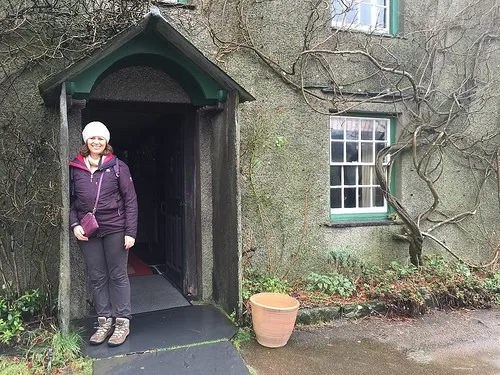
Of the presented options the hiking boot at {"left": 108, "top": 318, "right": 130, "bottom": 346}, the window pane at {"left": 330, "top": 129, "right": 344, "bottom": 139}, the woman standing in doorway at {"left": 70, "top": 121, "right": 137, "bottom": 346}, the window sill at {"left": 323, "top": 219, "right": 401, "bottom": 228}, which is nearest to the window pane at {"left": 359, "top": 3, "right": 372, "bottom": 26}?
the window pane at {"left": 330, "top": 129, "right": 344, "bottom": 139}

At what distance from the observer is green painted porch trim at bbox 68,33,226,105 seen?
4129 mm

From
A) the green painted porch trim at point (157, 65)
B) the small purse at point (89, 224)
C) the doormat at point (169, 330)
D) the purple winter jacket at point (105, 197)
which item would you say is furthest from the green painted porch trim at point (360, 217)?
the small purse at point (89, 224)

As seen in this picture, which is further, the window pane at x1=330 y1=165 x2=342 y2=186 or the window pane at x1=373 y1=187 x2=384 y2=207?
the window pane at x1=373 y1=187 x2=384 y2=207

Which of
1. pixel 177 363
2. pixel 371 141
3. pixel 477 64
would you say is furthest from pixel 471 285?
pixel 177 363

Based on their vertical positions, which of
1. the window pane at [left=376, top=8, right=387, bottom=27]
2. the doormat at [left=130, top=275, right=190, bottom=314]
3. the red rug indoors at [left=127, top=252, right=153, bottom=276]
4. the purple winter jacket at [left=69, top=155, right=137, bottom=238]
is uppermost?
the window pane at [left=376, top=8, right=387, bottom=27]

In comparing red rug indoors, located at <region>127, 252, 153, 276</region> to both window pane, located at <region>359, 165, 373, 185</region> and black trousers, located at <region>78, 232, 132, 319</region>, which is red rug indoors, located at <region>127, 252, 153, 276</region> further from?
window pane, located at <region>359, 165, 373, 185</region>

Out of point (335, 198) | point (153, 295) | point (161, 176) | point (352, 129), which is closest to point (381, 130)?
point (352, 129)

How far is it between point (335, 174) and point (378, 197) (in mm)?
970

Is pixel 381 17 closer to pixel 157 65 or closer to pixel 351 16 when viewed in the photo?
pixel 351 16

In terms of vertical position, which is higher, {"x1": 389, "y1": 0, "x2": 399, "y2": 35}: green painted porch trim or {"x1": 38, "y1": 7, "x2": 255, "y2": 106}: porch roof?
{"x1": 389, "y1": 0, "x2": 399, "y2": 35}: green painted porch trim

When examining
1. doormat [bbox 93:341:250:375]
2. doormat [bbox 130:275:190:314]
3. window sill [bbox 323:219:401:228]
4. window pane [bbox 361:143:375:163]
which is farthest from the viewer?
window pane [bbox 361:143:375:163]

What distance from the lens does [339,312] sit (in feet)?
16.7

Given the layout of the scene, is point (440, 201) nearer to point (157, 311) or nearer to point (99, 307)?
point (157, 311)

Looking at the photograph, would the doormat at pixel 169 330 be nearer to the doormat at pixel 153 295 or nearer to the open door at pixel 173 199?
the doormat at pixel 153 295
